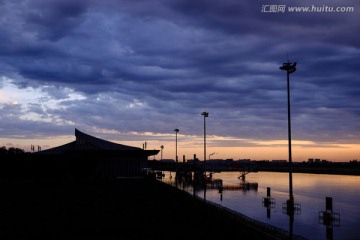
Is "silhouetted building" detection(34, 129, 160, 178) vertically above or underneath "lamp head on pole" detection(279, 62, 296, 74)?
underneath

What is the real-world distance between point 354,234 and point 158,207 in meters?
19.4

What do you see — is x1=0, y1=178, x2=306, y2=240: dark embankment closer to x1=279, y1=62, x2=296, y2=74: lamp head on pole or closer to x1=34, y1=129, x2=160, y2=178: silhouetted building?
x1=279, y1=62, x2=296, y2=74: lamp head on pole

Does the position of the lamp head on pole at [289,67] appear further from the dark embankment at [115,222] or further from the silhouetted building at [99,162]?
the silhouetted building at [99,162]

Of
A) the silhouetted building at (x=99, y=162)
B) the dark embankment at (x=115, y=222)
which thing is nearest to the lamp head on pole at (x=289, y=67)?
the dark embankment at (x=115, y=222)

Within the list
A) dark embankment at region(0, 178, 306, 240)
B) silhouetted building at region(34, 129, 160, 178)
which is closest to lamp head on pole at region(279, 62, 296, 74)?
dark embankment at region(0, 178, 306, 240)

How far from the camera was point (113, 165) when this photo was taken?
8175cm

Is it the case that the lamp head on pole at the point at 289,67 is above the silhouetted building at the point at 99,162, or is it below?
above

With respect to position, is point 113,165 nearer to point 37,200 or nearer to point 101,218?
point 37,200

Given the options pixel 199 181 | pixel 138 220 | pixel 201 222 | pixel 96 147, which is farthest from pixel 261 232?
pixel 199 181

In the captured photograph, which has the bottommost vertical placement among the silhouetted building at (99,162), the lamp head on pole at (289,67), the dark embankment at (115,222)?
the dark embankment at (115,222)

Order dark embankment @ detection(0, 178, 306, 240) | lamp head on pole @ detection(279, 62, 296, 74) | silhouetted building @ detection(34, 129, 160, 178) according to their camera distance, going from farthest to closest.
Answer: silhouetted building @ detection(34, 129, 160, 178) → lamp head on pole @ detection(279, 62, 296, 74) → dark embankment @ detection(0, 178, 306, 240)

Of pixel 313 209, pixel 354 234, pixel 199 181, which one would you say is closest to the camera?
pixel 354 234

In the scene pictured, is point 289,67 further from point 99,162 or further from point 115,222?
point 99,162

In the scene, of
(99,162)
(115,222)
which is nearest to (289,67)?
(115,222)
